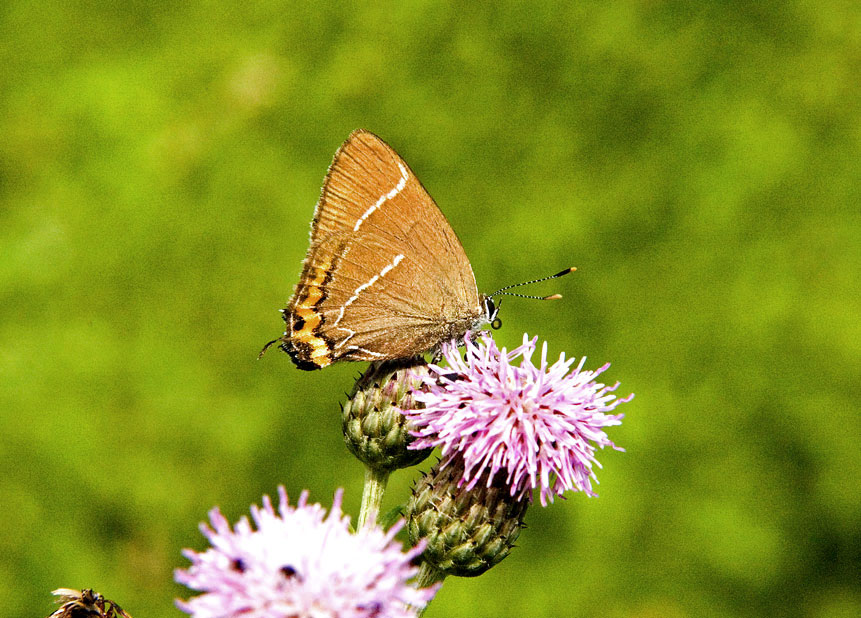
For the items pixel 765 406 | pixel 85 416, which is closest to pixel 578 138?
pixel 765 406

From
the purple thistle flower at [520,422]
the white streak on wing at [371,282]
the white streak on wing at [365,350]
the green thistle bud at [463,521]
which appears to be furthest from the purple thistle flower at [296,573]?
the white streak on wing at [371,282]

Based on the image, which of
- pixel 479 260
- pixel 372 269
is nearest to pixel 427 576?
pixel 372 269

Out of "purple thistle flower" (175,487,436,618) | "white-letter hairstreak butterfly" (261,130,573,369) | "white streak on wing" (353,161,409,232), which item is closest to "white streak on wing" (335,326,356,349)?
"white-letter hairstreak butterfly" (261,130,573,369)

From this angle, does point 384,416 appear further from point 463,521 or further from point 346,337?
point 463,521

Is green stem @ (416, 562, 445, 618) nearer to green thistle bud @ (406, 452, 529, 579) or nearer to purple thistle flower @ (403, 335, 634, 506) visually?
green thistle bud @ (406, 452, 529, 579)

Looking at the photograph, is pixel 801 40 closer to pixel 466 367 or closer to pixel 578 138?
pixel 578 138
